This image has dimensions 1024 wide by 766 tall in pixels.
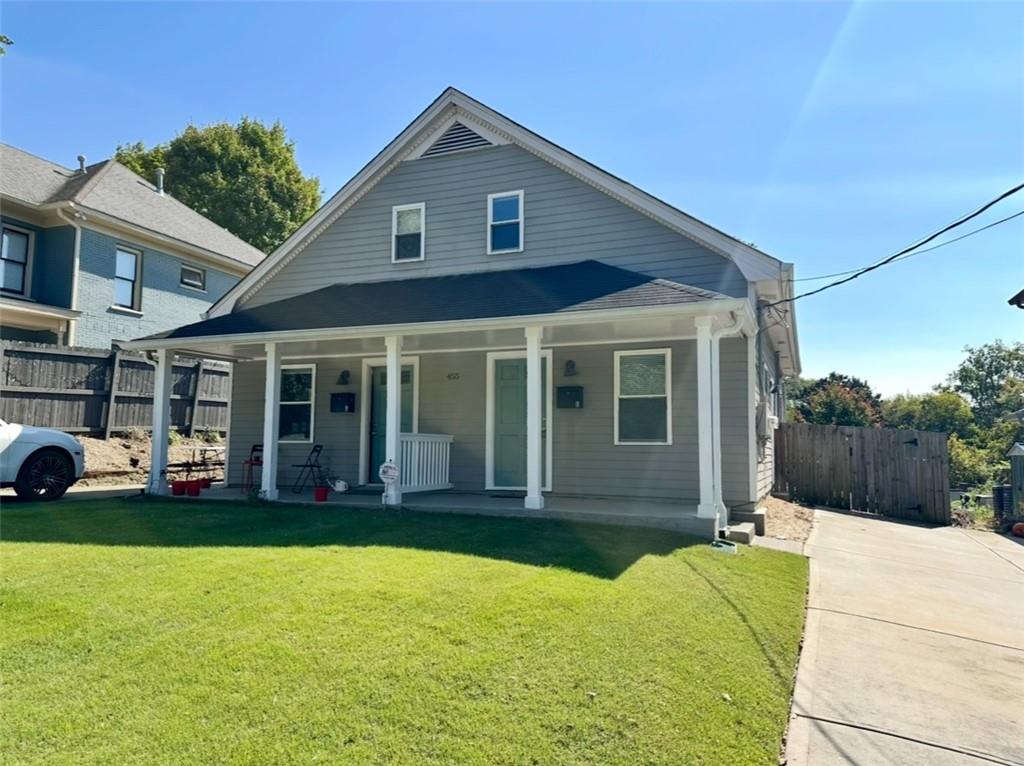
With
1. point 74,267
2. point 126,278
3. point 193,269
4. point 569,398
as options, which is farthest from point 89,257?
point 569,398

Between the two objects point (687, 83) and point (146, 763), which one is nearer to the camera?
point (146, 763)

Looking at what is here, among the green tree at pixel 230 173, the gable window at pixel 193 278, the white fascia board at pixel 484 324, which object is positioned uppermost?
the green tree at pixel 230 173

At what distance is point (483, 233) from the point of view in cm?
1021

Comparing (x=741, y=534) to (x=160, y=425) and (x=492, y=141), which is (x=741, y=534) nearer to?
(x=492, y=141)

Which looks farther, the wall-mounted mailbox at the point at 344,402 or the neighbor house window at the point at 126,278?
the neighbor house window at the point at 126,278

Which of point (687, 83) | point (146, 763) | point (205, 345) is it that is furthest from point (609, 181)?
point (146, 763)

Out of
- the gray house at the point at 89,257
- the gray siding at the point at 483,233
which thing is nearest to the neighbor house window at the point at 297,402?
the gray siding at the point at 483,233

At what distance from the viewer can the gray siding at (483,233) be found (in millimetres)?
9008

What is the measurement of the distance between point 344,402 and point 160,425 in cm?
282

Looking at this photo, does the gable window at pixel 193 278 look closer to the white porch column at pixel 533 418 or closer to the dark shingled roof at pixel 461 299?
the dark shingled roof at pixel 461 299

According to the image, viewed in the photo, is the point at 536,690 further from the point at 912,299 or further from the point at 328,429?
the point at 912,299

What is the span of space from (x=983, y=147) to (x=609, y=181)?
15.0 feet

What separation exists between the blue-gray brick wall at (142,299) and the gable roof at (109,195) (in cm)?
67

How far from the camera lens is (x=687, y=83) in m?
8.60
